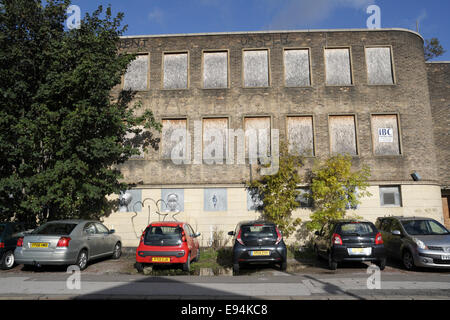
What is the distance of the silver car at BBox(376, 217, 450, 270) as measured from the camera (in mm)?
10297

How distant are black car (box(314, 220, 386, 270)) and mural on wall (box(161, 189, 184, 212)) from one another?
7.82 meters

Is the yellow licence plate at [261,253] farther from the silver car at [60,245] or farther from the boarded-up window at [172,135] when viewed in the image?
the boarded-up window at [172,135]

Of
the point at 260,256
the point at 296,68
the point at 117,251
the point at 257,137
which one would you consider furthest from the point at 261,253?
the point at 296,68

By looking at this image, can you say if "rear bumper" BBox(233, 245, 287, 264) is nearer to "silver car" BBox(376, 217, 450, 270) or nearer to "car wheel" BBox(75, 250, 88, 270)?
"silver car" BBox(376, 217, 450, 270)

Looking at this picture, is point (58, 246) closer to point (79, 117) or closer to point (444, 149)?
point (79, 117)

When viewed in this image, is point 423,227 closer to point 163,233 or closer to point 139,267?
point 163,233

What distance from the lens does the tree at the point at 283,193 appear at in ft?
50.9

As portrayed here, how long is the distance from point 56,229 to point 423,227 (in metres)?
12.3

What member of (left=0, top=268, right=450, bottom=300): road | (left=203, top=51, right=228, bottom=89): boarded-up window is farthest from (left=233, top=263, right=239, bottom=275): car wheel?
(left=203, top=51, right=228, bottom=89): boarded-up window

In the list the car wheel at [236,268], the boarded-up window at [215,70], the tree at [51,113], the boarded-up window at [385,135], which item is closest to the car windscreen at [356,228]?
the car wheel at [236,268]

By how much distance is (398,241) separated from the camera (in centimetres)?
1176

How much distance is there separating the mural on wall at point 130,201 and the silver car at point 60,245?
15.1ft

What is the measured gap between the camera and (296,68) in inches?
701
